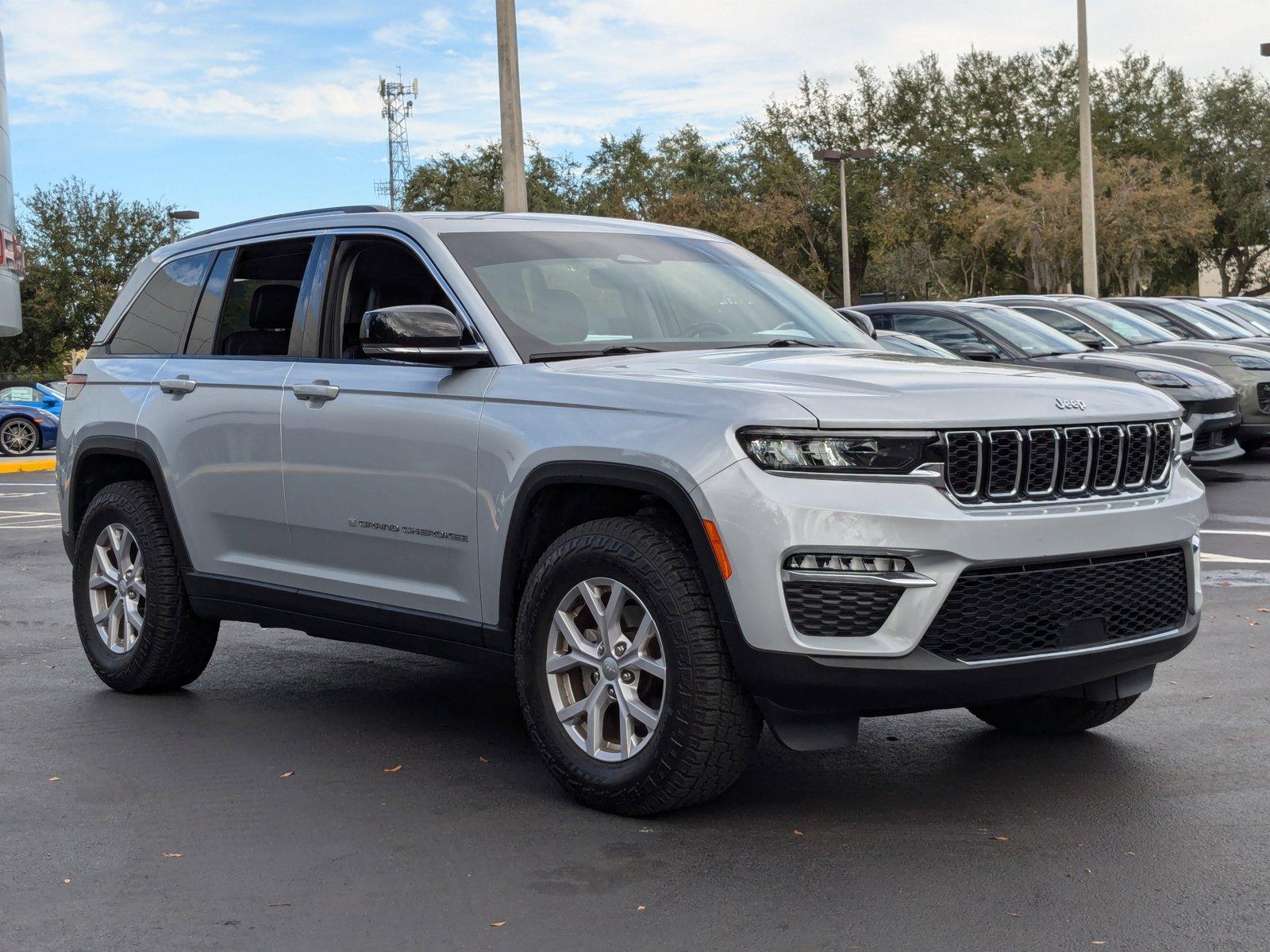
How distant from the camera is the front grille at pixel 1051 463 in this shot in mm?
4348

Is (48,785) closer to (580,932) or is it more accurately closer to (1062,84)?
(580,932)

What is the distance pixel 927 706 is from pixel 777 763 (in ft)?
3.61

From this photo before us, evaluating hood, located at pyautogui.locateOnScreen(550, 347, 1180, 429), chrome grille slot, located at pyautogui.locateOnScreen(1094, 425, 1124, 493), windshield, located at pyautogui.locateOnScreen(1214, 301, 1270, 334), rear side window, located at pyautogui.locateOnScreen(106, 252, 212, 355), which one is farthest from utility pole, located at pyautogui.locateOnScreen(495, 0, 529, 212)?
chrome grille slot, located at pyautogui.locateOnScreen(1094, 425, 1124, 493)

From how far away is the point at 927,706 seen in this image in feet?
14.5

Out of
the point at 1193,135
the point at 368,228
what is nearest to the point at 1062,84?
the point at 1193,135

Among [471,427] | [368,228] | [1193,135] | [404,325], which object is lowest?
[471,427]

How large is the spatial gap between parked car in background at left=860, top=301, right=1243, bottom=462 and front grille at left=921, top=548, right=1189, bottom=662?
8.62 meters

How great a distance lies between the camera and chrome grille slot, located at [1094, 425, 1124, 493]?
4645 mm

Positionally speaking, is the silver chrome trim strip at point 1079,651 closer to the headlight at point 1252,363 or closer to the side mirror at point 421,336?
the side mirror at point 421,336

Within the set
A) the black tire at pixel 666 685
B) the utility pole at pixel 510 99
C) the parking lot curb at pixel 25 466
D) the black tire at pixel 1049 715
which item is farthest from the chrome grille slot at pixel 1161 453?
the parking lot curb at pixel 25 466

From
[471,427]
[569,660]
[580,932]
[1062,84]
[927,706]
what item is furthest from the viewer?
[1062,84]

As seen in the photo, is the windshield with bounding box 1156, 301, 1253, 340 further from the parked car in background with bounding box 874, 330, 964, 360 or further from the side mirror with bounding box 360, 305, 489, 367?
the side mirror with bounding box 360, 305, 489, 367

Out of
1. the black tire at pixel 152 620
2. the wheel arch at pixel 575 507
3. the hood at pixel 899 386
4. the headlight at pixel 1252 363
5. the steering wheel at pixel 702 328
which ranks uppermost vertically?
the steering wheel at pixel 702 328

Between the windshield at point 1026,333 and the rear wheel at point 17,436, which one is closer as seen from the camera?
the windshield at point 1026,333
